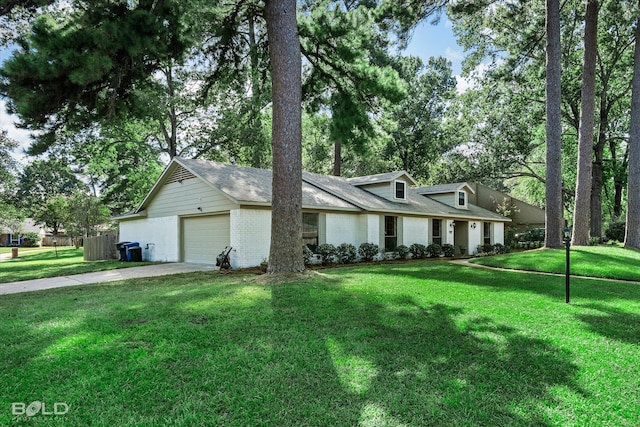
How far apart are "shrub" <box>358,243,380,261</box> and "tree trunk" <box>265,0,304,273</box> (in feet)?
22.5

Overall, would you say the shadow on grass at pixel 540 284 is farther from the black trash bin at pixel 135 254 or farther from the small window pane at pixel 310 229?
the black trash bin at pixel 135 254

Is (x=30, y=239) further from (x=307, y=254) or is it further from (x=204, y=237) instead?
(x=307, y=254)

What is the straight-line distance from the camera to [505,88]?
22.8 metres

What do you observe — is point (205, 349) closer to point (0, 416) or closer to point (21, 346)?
point (0, 416)

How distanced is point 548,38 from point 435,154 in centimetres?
1689

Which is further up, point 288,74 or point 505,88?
point 505,88

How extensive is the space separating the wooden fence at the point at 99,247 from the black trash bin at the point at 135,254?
283cm

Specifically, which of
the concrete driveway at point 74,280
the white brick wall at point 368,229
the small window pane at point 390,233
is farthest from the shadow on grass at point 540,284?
the concrete driveway at point 74,280

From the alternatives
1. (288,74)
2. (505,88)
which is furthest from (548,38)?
(288,74)

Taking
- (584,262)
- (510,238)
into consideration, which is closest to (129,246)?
(584,262)

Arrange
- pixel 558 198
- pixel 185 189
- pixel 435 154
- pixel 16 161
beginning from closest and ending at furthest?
pixel 558 198
pixel 185 189
pixel 16 161
pixel 435 154

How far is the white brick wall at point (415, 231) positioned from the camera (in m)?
17.8

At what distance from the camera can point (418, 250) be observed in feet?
57.9

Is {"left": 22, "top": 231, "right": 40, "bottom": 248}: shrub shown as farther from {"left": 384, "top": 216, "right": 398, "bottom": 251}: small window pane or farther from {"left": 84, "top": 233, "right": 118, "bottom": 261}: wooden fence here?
{"left": 384, "top": 216, "right": 398, "bottom": 251}: small window pane
